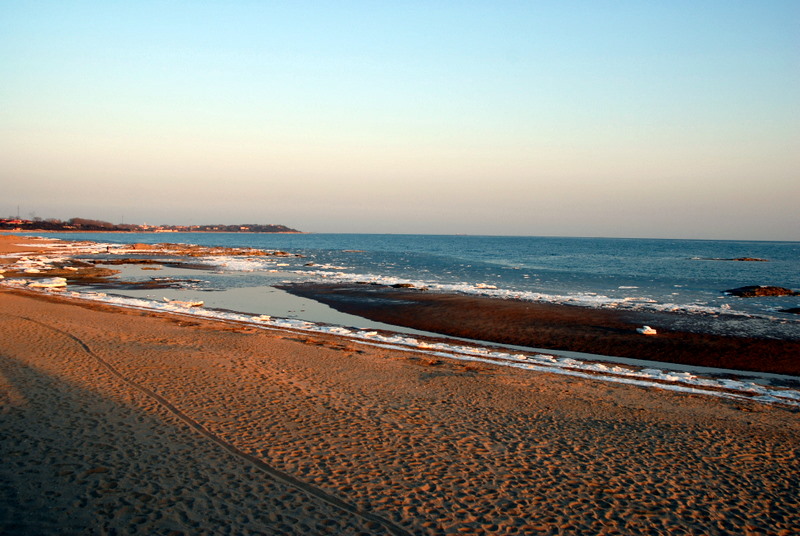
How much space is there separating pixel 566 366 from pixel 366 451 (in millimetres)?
8997

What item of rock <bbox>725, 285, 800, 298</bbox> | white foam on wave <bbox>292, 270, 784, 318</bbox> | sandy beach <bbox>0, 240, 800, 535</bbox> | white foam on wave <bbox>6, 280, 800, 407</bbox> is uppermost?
rock <bbox>725, 285, 800, 298</bbox>

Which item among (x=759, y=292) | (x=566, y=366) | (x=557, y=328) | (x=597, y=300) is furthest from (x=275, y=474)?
(x=759, y=292)

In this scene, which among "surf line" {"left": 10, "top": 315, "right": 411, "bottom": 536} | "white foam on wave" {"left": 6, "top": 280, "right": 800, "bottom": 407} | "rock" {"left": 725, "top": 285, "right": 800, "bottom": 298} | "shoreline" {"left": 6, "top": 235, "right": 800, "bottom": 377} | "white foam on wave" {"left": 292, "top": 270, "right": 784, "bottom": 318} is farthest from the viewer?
"rock" {"left": 725, "top": 285, "right": 800, "bottom": 298}

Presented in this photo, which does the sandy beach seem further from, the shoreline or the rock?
the rock

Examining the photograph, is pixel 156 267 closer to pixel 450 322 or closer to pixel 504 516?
pixel 450 322

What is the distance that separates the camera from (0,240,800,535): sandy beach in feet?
19.8

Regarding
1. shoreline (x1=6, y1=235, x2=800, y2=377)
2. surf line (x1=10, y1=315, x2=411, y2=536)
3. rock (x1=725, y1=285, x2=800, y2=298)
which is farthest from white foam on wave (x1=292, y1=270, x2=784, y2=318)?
surf line (x1=10, y1=315, x2=411, y2=536)

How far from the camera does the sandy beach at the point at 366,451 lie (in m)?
Result: 6.04

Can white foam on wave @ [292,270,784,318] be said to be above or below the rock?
below

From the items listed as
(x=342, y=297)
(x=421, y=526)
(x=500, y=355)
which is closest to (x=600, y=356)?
(x=500, y=355)

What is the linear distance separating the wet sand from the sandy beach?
539 centimetres

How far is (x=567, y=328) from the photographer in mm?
21141

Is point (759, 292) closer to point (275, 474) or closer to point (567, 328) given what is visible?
point (567, 328)

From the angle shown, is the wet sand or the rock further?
the rock
